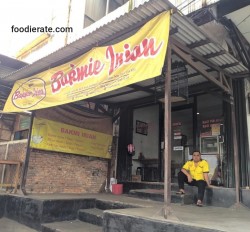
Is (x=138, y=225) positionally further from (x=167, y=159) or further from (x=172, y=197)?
(x=172, y=197)

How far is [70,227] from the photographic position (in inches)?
225

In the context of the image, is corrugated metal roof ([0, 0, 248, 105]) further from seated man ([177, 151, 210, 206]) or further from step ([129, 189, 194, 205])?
step ([129, 189, 194, 205])

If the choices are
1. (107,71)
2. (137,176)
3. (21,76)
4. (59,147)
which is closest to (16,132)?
(59,147)

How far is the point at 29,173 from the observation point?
7.90 meters

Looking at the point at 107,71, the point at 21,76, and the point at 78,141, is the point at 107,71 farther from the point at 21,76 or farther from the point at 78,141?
the point at 78,141

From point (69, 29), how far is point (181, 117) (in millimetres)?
6355

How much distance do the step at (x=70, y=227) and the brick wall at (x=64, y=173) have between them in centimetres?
216

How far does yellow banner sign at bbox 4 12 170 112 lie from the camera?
4562 mm

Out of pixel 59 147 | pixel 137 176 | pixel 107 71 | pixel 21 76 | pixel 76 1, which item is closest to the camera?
pixel 107 71

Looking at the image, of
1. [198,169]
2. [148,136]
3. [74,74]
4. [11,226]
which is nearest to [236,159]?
[198,169]

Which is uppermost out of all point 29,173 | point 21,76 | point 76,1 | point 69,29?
point 76,1

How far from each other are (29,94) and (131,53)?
3.66 metres

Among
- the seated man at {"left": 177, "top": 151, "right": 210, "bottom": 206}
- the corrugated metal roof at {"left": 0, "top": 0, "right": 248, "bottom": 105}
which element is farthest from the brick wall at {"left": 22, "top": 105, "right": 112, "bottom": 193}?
the seated man at {"left": 177, "top": 151, "right": 210, "bottom": 206}

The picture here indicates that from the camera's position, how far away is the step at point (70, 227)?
5.46m
